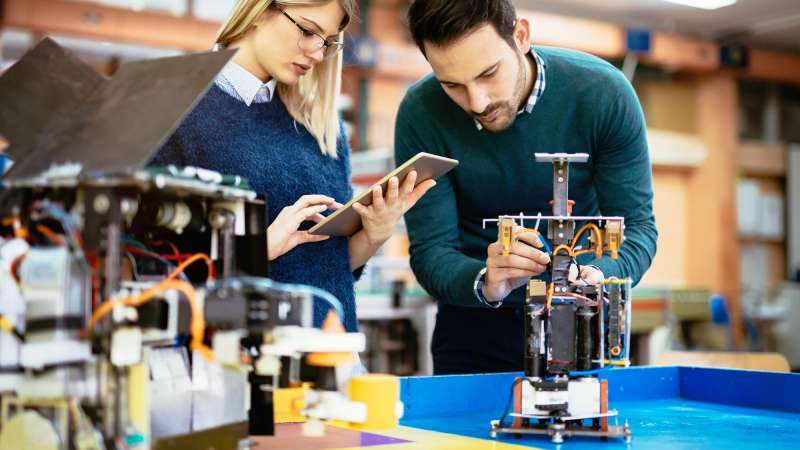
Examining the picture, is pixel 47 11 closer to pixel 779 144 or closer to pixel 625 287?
pixel 625 287

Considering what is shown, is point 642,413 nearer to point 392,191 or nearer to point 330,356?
point 392,191

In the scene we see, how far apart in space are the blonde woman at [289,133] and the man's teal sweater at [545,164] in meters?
0.20

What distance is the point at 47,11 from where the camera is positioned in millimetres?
6086

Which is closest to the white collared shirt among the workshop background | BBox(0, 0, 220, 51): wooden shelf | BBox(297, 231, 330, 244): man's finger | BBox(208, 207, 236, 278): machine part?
BBox(297, 231, 330, 244): man's finger

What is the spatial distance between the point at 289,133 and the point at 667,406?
0.94 m

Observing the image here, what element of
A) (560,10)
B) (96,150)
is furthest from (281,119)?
(560,10)

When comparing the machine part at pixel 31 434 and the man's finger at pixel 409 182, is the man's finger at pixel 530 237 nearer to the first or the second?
the man's finger at pixel 409 182

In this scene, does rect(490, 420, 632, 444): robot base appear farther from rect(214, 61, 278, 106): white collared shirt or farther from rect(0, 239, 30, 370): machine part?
rect(214, 61, 278, 106): white collared shirt

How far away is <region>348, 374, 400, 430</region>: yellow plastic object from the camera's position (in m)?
1.04

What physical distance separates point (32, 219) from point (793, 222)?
9585 mm

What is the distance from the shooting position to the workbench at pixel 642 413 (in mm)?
1264

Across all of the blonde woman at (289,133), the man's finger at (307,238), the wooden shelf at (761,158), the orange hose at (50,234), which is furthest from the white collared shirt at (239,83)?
the wooden shelf at (761,158)

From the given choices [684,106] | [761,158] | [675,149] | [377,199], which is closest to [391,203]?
[377,199]

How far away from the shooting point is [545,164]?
77.5 inches
